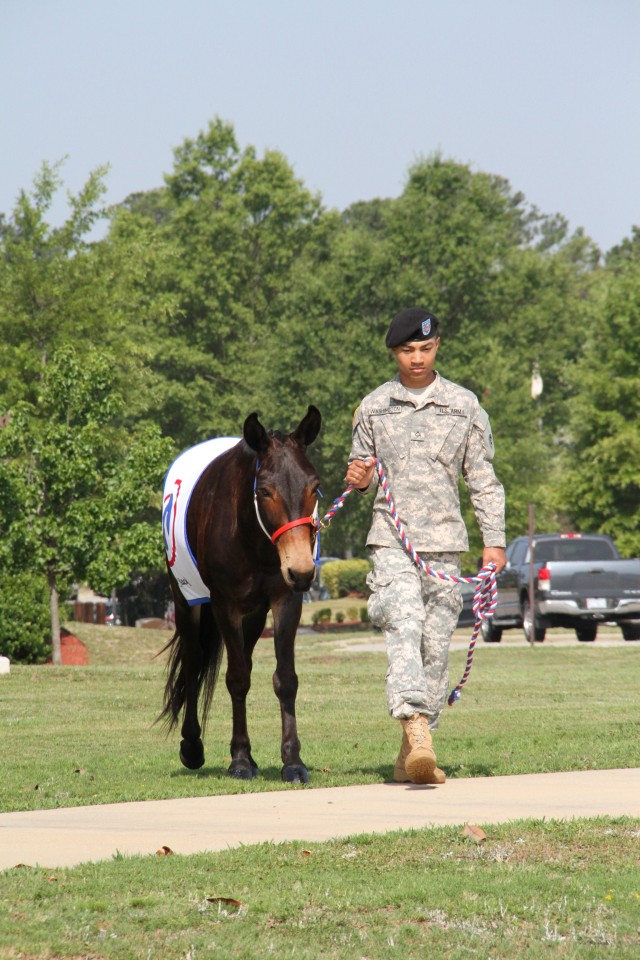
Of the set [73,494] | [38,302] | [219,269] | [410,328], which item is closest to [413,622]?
[410,328]

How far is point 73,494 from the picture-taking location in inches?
1046

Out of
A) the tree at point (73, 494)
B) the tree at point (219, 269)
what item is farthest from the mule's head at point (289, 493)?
the tree at point (219, 269)

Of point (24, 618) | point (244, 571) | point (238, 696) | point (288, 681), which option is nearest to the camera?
point (288, 681)

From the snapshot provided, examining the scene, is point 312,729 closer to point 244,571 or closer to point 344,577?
point 244,571

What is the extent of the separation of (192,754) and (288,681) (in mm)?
1086

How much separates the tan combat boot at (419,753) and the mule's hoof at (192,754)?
177cm

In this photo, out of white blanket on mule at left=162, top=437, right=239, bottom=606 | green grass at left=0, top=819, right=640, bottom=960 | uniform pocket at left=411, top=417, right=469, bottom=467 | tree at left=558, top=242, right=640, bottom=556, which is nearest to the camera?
green grass at left=0, top=819, right=640, bottom=960

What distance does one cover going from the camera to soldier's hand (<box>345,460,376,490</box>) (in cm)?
779

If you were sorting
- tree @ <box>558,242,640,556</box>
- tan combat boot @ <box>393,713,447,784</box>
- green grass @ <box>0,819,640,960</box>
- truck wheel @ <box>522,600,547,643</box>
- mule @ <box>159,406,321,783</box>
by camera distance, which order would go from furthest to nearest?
→ tree @ <box>558,242,640,556</box> → truck wheel @ <box>522,600,547,643</box> → mule @ <box>159,406,321,783</box> → tan combat boot @ <box>393,713,447,784</box> → green grass @ <box>0,819,640,960</box>

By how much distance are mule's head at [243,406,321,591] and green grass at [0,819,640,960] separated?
5.87ft

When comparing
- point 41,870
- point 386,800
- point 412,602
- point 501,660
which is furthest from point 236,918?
point 501,660

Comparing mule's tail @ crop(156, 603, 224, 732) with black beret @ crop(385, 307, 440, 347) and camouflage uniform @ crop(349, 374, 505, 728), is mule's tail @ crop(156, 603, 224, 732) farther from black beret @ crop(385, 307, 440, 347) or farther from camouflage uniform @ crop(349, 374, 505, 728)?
black beret @ crop(385, 307, 440, 347)

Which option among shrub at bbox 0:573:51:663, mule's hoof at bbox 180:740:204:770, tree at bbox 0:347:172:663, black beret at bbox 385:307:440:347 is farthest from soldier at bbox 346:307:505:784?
tree at bbox 0:347:172:663

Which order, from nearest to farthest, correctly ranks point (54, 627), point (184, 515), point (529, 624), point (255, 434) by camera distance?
point (255, 434) < point (184, 515) < point (54, 627) < point (529, 624)
